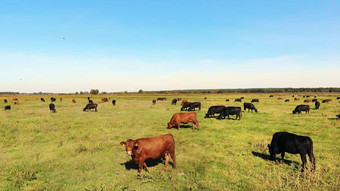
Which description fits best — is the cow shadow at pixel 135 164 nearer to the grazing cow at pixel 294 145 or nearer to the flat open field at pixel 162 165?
the flat open field at pixel 162 165

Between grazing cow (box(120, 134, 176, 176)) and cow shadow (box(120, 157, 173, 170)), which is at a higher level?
grazing cow (box(120, 134, 176, 176))

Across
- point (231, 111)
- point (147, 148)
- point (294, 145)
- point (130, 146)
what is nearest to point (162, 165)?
point (147, 148)

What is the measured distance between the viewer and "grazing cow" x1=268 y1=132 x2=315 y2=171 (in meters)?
7.46

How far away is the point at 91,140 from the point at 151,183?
301 inches

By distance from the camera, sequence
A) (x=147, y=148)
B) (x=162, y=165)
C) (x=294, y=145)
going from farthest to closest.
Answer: (x=162, y=165) → (x=294, y=145) → (x=147, y=148)

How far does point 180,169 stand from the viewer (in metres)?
7.93

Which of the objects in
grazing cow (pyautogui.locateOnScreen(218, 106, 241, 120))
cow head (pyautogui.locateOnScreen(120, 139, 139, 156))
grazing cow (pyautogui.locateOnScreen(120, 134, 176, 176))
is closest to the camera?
cow head (pyautogui.locateOnScreen(120, 139, 139, 156))

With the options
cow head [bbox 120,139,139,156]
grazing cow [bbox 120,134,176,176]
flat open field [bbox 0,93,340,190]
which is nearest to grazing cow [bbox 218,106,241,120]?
flat open field [bbox 0,93,340,190]

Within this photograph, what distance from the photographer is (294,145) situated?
25.2 feet

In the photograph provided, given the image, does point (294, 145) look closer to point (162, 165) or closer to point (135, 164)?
point (162, 165)

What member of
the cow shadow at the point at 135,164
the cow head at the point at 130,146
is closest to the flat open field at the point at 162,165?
the cow shadow at the point at 135,164

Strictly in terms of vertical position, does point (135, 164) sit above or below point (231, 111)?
below

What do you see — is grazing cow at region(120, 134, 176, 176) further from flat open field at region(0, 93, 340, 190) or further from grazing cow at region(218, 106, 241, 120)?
grazing cow at region(218, 106, 241, 120)

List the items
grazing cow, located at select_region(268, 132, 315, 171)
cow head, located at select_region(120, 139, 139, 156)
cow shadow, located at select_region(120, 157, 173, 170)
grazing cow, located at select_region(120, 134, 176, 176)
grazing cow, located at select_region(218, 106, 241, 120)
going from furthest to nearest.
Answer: grazing cow, located at select_region(218, 106, 241, 120) → cow shadow, located at select_region(120, 157, 173, 170) → grazing cow, located at select_region(268, 132, 315, 171) → grazing cow, located at select_region(120, 134, 176, 176) → cow head, located at select_region(120, 139, 139, 156)
